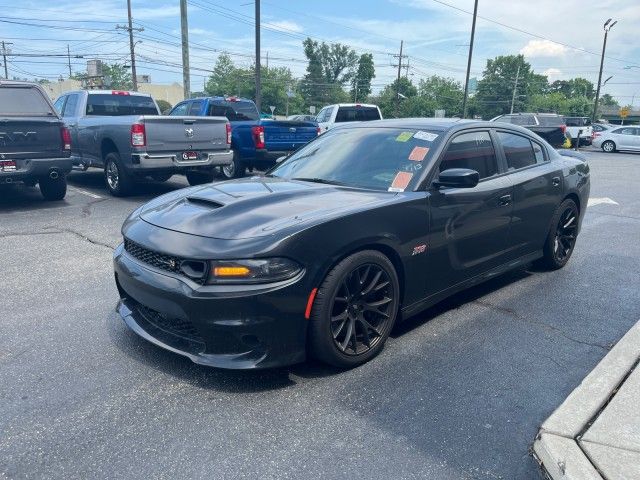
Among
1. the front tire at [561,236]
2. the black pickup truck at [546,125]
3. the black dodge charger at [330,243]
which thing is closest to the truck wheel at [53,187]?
the black dodge charger at [330,243]

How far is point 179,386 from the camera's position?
10.2 ft

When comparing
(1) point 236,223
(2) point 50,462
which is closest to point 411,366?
(1) point 236,223

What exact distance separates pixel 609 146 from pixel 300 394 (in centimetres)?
3009

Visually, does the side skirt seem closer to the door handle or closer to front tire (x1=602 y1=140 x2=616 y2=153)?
the door handle

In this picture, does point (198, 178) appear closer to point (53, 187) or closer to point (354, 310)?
point (53, 187)

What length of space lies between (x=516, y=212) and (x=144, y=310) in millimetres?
3168

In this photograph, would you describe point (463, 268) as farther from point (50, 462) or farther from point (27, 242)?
point (27, 242)

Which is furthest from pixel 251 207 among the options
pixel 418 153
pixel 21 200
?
pixel 21 200

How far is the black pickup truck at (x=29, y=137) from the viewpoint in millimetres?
7835

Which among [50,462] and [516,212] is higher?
[516,212]

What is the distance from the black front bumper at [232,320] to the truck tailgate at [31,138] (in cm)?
608

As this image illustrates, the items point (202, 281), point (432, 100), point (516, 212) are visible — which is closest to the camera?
point (202, 281)

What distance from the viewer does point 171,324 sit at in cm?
319

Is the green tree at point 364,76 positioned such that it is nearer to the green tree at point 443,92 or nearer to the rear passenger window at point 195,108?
the green tree at point 443,92
